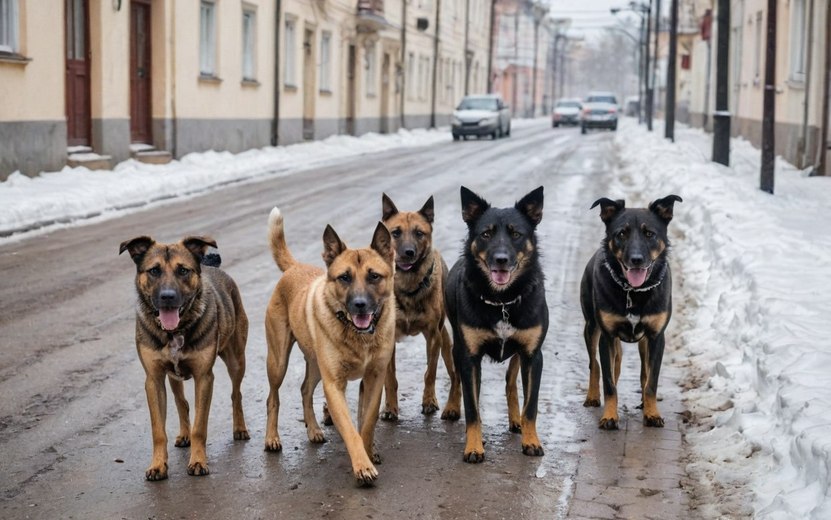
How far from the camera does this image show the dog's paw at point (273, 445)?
19.7 ft

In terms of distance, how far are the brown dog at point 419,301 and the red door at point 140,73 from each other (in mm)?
19200

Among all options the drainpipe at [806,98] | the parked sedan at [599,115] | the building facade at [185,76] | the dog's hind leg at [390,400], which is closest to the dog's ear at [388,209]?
the dog's hind leg at [390,400]

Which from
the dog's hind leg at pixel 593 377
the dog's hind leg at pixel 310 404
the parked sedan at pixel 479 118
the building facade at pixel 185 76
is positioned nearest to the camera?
the dog's hind leg at pixel 310 404

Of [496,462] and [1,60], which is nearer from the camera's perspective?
[496,462]

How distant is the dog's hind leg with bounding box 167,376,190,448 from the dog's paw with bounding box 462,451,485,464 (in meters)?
1.51

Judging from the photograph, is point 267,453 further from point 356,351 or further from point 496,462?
point 496,462

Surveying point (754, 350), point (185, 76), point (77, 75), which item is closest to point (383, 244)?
point (754, 350)

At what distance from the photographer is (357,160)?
30531 mm

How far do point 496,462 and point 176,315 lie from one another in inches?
71.4

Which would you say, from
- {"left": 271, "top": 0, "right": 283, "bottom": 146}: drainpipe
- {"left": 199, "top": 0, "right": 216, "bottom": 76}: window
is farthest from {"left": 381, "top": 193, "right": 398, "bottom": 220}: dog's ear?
{"left": 271, "top": 0, "right": 283, "bottom": 146}: drainpipe

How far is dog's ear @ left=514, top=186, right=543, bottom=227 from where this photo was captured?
245 inches

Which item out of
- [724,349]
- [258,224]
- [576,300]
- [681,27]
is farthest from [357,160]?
[681,27]

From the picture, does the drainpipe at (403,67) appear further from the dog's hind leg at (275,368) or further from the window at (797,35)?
the dog's hind leg at (275,368)

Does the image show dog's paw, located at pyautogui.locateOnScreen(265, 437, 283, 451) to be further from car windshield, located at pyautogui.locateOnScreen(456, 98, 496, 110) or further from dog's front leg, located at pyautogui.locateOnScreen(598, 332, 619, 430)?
car windshield, located at pyautogui.locateOnScreen(456, 98, 496, 110)
